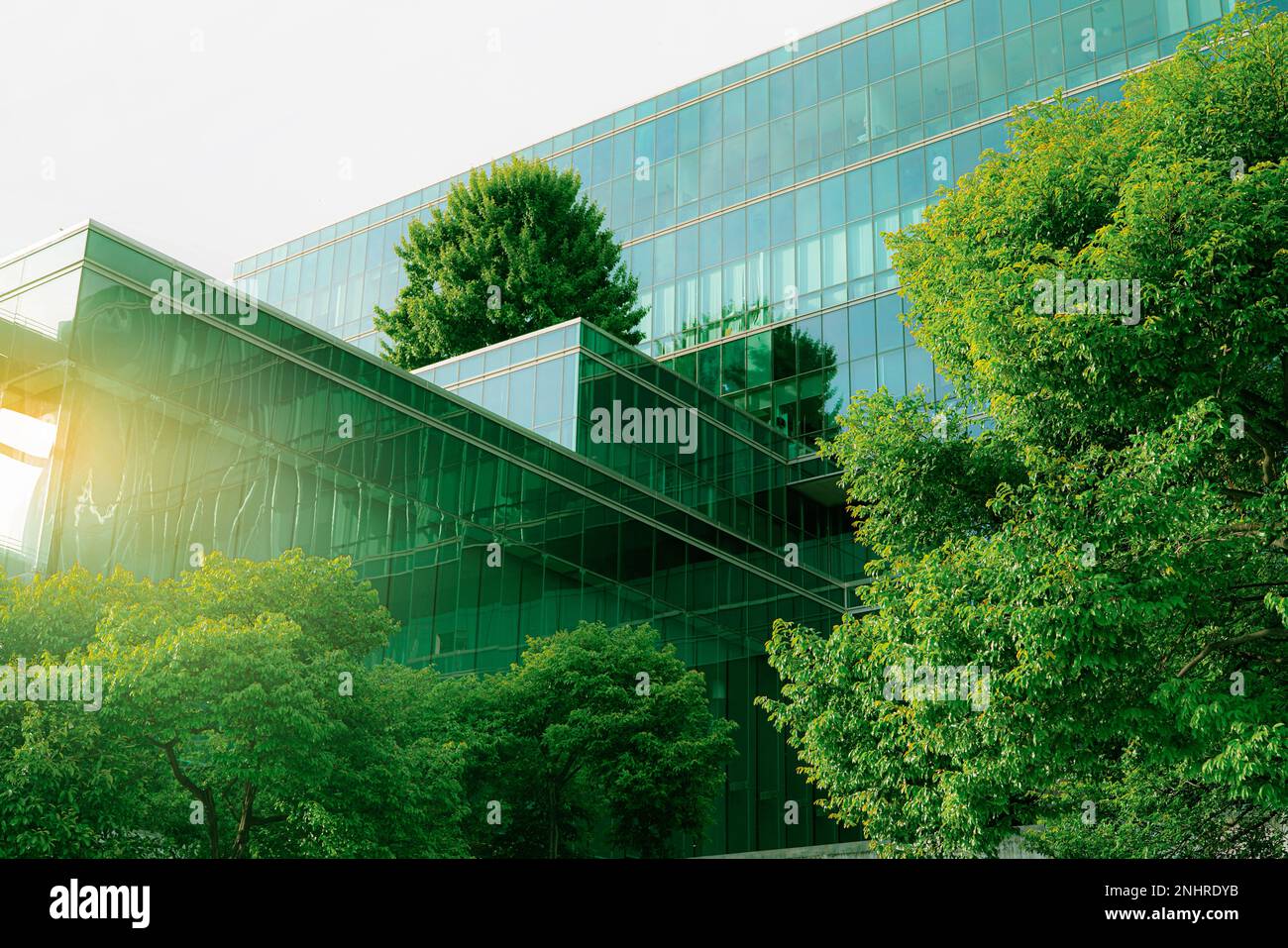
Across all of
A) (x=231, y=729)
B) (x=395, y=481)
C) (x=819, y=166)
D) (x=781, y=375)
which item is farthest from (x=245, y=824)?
(x=819, y=166)

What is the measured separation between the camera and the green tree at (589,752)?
23.7m

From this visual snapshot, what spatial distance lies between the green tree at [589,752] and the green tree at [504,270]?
19.3 metres

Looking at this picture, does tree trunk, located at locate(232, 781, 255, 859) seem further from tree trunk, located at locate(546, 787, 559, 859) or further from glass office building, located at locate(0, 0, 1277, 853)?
tree trunk, located at locate(546, 787, 559, 859)

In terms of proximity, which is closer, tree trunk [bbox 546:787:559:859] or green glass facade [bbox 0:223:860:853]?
green glass facade [bbox 0:223:860:853]

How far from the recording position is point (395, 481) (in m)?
26.2

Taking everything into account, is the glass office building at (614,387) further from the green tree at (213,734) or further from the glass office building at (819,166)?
the green tree at (213,734)

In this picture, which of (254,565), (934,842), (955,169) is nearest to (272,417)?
(254,565)

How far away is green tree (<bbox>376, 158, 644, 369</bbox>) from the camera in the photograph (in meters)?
42.8

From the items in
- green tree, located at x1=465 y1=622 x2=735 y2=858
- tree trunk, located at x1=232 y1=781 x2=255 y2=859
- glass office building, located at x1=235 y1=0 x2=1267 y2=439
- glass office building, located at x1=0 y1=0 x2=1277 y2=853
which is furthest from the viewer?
glass office building, located at x1=235 y1=0 x2=1267 y2=439

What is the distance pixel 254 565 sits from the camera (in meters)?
18.9

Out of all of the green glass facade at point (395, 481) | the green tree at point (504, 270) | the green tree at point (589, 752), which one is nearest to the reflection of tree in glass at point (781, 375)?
the green tree at point (504, 270)

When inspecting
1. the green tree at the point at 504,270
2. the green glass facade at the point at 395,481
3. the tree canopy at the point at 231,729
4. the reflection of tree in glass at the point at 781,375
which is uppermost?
the green tree at the point at 504,270

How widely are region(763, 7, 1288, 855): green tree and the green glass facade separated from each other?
9.92 m

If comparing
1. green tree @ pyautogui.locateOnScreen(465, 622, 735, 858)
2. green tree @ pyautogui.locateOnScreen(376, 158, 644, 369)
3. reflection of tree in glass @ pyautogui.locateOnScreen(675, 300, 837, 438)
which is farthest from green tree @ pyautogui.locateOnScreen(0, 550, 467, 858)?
reflection of tree in glass @ pyautogui.locateOnScreen(675, 300, 837, 438)
